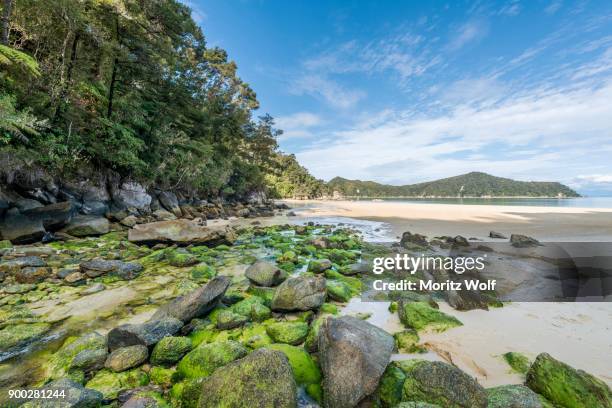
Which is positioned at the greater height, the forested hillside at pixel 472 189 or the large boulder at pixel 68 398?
the forested hillside at pixel 472 189

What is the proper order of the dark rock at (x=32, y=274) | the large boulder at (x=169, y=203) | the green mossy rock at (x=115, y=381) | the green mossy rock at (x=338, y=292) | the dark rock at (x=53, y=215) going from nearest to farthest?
1. the green mossy rock at (x=115, y=381)
2. the green mossy rock at (x=338, y=292)
3. the dark rock at (x=32, y=274)
4. the dark rock at (x=53, y=215)
5. the large boulder at (x=169, y=203)

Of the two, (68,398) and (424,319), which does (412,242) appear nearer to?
(424,319)

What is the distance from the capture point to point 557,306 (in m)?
4.59

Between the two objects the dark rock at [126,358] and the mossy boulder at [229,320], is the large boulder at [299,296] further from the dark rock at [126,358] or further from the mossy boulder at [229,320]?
the dark rock at [126,358]

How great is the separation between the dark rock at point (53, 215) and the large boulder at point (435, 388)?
40.8ft

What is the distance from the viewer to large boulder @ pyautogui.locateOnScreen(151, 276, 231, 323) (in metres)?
3.94

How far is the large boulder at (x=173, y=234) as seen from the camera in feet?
30.8

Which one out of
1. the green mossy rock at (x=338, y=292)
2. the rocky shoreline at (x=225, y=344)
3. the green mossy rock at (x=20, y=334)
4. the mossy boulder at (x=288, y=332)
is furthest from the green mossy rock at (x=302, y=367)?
the green mossy rock at (x=20, y=334)

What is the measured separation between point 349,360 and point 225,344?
1.54 metres

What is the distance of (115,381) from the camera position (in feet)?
8.95

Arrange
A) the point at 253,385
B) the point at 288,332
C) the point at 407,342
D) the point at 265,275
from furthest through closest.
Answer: the point at 265,275, the point at 288,332, the point at 407,342, the point at 253,385

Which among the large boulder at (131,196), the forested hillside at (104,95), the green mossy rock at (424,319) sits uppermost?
the forested hillside at (104,95)

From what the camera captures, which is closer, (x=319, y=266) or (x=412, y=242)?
(x=319, y=266)

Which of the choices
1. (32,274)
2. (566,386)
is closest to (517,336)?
(566,386)
